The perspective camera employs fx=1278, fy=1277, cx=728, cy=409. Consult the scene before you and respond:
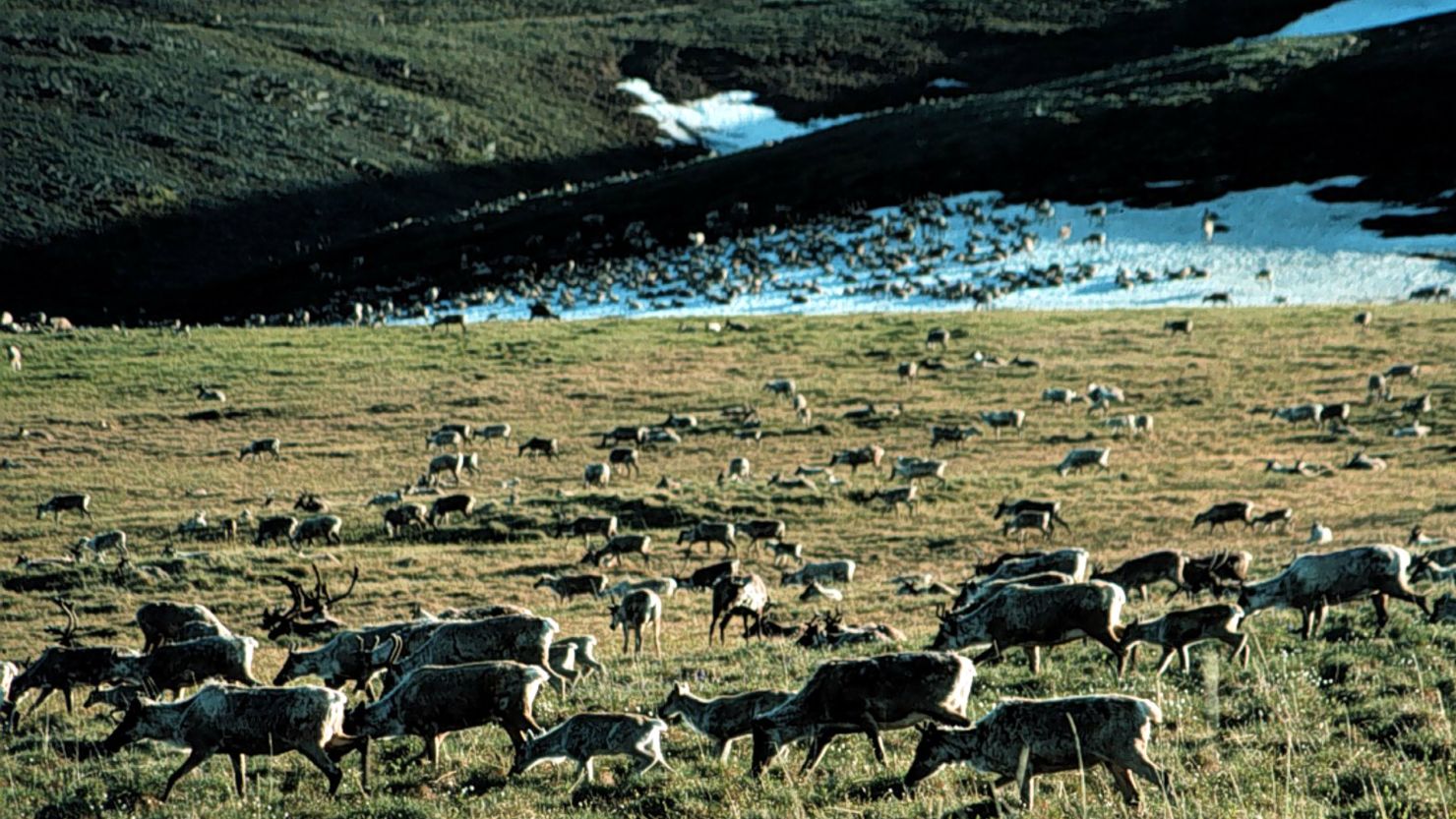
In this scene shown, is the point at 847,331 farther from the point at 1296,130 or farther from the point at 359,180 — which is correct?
the point at 359,180

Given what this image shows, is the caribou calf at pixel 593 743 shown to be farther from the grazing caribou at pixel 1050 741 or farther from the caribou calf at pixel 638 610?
the caribou calf at pixel 638 610

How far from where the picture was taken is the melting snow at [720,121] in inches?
6201

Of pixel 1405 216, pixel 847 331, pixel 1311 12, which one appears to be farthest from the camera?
pixel 1311 12

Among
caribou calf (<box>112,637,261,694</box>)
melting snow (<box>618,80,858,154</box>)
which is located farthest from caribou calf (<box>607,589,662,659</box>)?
melting snow (<box>618,80,858,154</box>)

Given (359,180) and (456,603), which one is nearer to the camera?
(456,603)

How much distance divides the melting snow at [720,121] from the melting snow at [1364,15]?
2157 inches

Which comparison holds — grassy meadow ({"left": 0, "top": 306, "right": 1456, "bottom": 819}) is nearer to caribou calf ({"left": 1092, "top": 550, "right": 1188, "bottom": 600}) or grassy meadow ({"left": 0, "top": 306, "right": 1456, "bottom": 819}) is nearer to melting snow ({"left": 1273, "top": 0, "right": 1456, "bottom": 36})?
caribou calf ({"left": 1092, "top": 550, "right": 1188, "bottom": 600})

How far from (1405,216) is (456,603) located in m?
74.2

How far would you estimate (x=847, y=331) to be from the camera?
61844 millimetres

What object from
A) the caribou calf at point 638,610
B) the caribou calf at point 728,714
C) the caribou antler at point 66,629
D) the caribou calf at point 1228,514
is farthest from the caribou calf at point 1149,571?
the caribou antler at point 66,629

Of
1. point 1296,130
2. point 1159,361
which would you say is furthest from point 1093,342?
point 1296,130

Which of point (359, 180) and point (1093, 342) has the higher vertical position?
point (359, 180)

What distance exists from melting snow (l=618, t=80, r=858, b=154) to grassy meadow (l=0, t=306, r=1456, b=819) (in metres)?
95.3

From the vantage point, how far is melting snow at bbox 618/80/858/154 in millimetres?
157500
